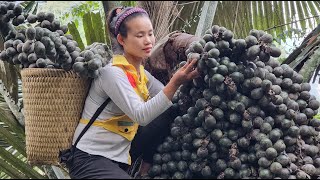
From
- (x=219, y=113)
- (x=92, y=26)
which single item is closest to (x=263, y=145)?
(x=219, y=113)

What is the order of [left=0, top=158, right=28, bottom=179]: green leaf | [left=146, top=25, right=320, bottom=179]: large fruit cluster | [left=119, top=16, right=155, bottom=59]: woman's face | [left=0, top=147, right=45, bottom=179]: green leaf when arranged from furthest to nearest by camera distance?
[left=0, top=147, right=45, bottom=179]: green leaf → [left=0, top=158, right=28, bottom=179]: green leaf → [left=119, top=16, right=155, bottom=59]: woman's face → [left=146, top=25, right=320, bottom=179]: large fruit cluster

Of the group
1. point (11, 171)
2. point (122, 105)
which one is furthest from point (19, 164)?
point (122, 105)

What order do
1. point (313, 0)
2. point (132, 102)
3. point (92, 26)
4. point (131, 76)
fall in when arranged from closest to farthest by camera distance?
point (132, 102) < point (131, 76) < point (92, 26) < point (313, 0)

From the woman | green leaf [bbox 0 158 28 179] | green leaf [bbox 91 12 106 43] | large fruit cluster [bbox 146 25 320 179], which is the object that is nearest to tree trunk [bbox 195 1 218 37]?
green leaf [bbox 91 12 106 43]

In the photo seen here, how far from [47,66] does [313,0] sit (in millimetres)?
3103

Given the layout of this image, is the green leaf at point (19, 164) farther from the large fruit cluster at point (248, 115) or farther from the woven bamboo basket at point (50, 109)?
the large fruit cluster at point (248, 115)

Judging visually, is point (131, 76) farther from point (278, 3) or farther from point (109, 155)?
point (278, 3)

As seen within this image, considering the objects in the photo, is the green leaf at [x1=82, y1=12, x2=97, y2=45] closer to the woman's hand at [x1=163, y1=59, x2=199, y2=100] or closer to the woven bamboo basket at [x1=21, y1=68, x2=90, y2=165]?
the woven bamboo basket at [x1=21, y1=68, x2=90, y2=165]

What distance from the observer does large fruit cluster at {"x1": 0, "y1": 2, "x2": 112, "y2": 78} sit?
2.24 metres

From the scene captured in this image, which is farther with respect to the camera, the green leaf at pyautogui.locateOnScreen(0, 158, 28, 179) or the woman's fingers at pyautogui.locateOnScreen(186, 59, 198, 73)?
the green leaf at pyautogui.locateOnScreen(0, 158, 28, 179)

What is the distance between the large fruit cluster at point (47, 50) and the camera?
224 cm

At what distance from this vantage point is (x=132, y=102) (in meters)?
2.24

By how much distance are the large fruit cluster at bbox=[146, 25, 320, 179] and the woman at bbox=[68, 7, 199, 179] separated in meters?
0.14

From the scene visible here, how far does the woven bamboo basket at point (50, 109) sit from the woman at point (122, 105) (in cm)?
5
